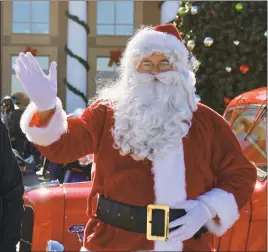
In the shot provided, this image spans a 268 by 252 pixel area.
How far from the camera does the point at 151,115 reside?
238 centimetres

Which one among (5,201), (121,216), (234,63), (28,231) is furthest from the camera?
(234,63)

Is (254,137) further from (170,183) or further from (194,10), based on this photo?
(194,10)

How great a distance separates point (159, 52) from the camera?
249cm

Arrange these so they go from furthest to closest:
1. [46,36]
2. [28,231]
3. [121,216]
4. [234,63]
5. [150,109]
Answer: [46,36] → [234,63] → [28,231] → [150,109] → [121,216]

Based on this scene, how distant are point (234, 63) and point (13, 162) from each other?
21.5 feet

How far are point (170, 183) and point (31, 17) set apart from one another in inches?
655

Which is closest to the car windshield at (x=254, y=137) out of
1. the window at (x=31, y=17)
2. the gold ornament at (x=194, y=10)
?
the gold ornament at (x=194, y=10)

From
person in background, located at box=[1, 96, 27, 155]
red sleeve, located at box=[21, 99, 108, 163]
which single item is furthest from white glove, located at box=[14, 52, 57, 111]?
person in background, located at box=[1, 96, 27, 155]

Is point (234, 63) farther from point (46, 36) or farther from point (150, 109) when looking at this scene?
point (46, 36)

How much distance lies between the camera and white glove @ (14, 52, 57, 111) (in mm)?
2084

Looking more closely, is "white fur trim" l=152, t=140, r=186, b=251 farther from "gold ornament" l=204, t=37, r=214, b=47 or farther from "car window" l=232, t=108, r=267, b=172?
"gold ornament" l=204, t=37, r=214, b=47

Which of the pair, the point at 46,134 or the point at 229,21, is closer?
the point at 46,134

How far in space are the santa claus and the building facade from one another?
14.8 meters

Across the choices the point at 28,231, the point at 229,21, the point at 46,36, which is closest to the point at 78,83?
the point at 46,36
